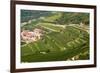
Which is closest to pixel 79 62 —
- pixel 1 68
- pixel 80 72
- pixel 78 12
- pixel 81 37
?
pixel 80 72

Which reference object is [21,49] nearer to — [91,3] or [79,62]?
[79,62]

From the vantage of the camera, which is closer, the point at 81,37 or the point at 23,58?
the point at 23,58

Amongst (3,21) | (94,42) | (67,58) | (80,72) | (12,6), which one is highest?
(12,6)

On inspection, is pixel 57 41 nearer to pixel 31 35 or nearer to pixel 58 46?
pixel 58 46

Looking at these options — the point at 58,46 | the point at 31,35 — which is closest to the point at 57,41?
the point at 58,46
